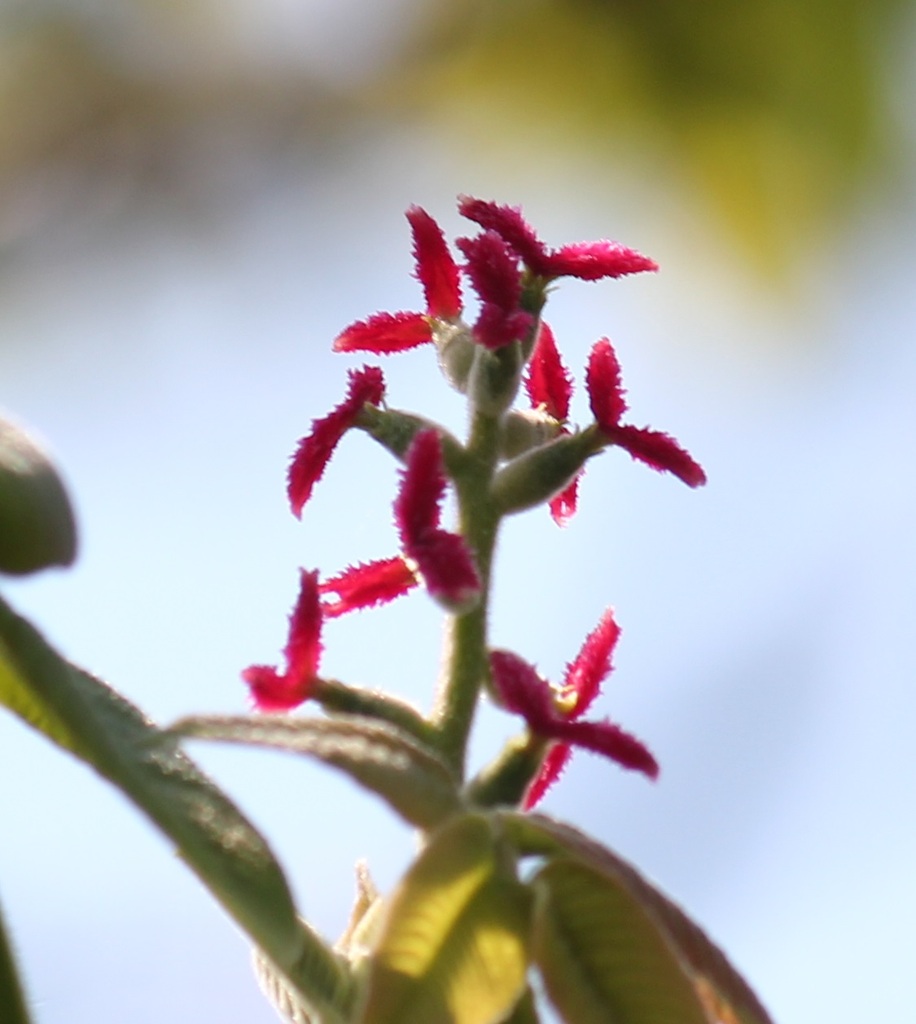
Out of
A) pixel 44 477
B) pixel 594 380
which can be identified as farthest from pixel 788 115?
pixel 44 477

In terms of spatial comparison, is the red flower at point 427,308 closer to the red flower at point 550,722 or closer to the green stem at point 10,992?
the red flower at point 550,722

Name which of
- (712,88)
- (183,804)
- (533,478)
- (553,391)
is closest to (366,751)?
(183,804)

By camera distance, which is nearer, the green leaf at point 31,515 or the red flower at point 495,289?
the green leaf at point 31,515

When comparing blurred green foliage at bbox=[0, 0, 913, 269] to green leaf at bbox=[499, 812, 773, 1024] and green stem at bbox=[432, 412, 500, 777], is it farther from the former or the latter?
green leaf at bbox=[499, 812, 773, 1024]

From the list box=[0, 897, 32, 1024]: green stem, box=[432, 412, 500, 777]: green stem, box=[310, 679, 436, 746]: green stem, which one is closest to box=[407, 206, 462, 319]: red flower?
box=[432, 412, 500, 777]: green stem

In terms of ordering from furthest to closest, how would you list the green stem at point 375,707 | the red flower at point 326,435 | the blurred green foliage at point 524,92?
1. the blurred green foliage at point 524,92
2. the red flower at point 326,435
3. the green stem at point 375,707

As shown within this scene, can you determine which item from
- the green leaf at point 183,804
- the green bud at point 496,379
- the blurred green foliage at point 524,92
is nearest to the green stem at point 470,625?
the green bud at point 496,379

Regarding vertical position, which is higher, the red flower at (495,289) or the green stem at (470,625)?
the red flower at (495,289)
